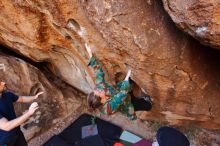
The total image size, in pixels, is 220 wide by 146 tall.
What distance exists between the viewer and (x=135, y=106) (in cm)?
408

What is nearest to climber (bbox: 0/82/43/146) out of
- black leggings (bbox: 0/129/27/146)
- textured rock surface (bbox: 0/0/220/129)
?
black leggings (bbox: 0/129/27/146)

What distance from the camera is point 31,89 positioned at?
15.4 ft

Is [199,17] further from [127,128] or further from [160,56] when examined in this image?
[127,128]

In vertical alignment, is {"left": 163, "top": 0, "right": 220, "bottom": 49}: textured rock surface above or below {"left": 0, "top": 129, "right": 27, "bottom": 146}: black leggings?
above

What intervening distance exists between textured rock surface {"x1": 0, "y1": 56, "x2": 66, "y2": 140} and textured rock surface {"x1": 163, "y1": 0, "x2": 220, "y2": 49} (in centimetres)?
282

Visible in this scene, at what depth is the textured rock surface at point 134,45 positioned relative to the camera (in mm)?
2883

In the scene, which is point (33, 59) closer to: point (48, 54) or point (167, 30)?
point (48, 54)

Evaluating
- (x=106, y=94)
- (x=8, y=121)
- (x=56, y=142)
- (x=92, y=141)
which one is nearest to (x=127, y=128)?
(x=92, y=141)

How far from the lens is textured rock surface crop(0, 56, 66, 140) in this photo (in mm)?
4570

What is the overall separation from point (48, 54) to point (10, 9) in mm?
1089

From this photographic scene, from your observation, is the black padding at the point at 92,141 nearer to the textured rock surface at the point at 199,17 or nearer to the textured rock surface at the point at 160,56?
the textured rock surface at the point at 160,56

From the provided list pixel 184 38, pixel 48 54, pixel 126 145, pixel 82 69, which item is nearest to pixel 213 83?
pixel 184 38

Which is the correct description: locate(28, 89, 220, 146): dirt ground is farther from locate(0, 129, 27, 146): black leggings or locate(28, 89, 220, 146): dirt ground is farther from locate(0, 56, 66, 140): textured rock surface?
locate(0, 129, 27, 146): black leggings

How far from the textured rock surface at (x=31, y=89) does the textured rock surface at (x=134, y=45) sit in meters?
0.37
